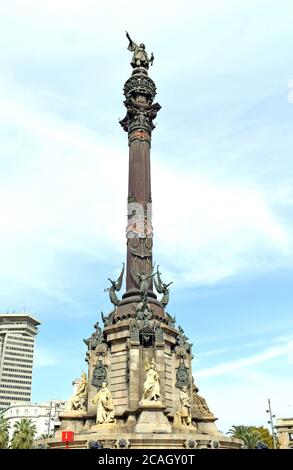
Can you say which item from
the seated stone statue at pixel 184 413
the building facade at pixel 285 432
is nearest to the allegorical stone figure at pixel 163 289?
the seated stone statue at pixel 184 413

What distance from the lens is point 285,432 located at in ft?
227

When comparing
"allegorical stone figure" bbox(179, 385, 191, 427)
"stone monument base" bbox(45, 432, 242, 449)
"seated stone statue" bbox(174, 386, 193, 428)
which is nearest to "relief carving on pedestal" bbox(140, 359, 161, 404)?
"stone monument base" bbox(45, 432, 242, 449)

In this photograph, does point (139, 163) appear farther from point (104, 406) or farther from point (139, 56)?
point (104, 406)

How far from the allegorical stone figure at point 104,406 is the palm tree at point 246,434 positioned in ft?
128

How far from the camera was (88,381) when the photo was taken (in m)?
30.2

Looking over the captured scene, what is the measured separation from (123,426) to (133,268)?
420 inches

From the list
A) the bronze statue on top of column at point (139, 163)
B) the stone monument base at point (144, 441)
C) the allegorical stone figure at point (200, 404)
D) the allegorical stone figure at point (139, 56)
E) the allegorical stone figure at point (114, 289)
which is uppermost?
the allegorical stone figure at point (139, 56)

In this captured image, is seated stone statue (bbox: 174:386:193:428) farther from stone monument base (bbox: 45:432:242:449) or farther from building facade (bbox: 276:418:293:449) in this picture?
building facade (bbox: 276:418:293:449)

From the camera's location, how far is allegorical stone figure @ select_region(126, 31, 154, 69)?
40281mm

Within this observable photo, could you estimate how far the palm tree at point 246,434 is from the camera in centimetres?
6280

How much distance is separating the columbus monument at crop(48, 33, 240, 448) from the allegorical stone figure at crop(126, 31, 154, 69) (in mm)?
7866

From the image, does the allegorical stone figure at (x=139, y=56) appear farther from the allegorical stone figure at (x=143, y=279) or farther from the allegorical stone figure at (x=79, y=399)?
the allegorical stone figure at (x=79, y=399)

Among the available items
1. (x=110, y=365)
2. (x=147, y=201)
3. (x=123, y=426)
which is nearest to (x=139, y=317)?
(x=110, y=365)

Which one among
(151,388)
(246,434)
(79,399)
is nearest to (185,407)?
(151,388)
